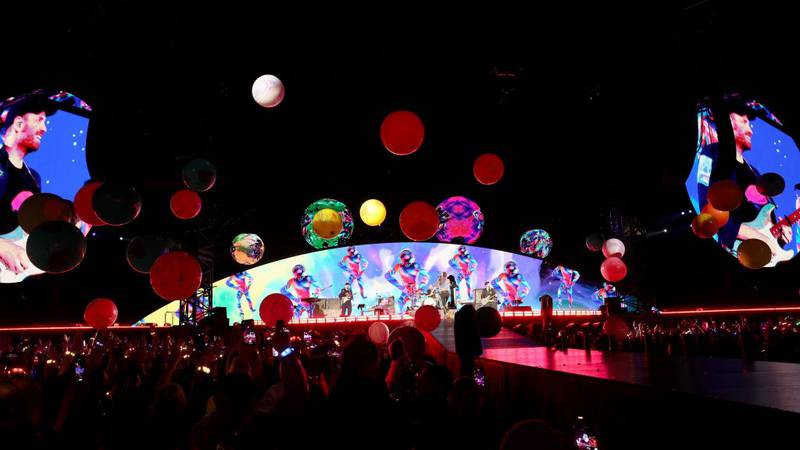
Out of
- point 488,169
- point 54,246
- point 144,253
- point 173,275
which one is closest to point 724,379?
point 173,275

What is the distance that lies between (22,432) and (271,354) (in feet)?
11.2

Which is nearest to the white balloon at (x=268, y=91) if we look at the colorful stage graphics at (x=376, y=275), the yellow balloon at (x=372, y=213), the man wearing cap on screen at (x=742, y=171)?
the yellow balloon at (x=372, y=213)

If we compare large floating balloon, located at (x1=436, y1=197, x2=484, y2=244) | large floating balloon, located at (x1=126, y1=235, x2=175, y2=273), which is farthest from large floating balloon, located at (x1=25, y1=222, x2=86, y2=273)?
large floating balloon, located at (x1=436, y1=197, x2=484, y2=244)

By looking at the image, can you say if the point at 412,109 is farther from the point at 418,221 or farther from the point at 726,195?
the point at 726,195

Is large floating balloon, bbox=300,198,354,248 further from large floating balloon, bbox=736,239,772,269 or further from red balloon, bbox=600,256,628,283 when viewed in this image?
large floating balloon, bbox=736,239,772,269

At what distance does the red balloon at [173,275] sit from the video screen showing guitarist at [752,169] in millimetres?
12362

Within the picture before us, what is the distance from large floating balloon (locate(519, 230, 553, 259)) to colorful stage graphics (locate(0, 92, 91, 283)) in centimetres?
1242

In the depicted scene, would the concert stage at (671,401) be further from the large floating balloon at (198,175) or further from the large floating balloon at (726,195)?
the large floating balloon at (198,175)

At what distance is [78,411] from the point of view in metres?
2.30

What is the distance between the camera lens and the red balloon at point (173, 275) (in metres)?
4.89

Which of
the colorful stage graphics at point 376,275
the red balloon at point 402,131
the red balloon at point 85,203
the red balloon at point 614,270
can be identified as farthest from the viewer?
the colorful stage graphics at point 376,275

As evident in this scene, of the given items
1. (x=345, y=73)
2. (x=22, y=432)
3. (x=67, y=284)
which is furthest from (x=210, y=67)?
(x=67, y=284)

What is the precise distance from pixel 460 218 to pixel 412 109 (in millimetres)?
4529

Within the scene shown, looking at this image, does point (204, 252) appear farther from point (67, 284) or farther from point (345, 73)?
point (345, 73)
